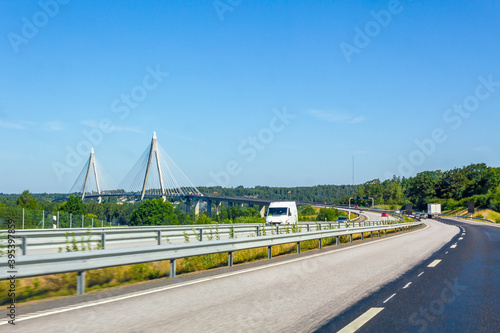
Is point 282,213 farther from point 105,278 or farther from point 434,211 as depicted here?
point 434,211

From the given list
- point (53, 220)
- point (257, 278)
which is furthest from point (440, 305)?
point (53, 220)

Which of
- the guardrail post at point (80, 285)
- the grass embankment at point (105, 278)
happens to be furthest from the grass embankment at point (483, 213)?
the guardrail post at point (80, 285)

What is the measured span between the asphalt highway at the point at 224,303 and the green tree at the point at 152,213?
68558 mm

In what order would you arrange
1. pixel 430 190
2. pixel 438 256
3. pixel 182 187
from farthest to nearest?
pixel 430 190
pixel 182 187
pixel 438 256

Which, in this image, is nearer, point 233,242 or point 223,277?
point 223,277

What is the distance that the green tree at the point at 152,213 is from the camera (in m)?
78.5

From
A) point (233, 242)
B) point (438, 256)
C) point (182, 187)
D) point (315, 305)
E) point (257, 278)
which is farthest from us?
point (182, 187)

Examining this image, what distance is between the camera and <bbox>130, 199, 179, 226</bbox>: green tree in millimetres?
78500

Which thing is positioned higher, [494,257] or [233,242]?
[233,242]

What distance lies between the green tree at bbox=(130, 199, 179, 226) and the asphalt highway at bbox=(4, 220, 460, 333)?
68.6 meters

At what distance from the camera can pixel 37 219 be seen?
2469 centimetres

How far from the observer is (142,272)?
1038 cm

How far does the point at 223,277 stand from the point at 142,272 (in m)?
1.75

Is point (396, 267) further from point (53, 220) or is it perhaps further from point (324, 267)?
point (53, 220)
